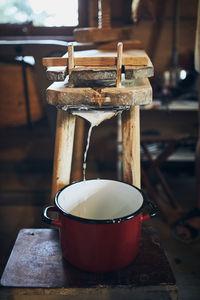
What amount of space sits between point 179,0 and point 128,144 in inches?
91.8

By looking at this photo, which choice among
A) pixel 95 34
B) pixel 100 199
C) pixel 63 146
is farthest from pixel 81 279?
pixel 95 34

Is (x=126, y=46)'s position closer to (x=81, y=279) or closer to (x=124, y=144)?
(x=124, y=144)

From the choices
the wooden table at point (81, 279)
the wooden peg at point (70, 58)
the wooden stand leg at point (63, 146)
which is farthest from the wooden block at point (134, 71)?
the wooden table at point (81, 279)

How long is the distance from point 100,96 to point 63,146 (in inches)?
20.1

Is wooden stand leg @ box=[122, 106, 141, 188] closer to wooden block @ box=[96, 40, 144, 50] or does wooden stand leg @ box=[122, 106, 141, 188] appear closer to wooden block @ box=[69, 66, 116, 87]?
wooden block @ box=[69, 66, 116, 87]

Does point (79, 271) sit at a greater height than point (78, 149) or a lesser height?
lesser

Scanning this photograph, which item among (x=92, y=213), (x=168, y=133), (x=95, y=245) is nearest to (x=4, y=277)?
(x=95, y=245)

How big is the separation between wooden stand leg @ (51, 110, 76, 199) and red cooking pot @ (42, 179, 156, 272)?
14 centimetres

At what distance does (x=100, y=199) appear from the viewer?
66.5 inches

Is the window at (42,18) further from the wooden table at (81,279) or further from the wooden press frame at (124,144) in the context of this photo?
the wooden table at (81,279)

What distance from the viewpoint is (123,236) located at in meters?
1.29

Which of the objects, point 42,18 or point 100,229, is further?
point 42,18

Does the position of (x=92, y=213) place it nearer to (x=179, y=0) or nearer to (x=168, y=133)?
(x=168, y=133)

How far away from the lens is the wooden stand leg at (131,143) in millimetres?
1533
